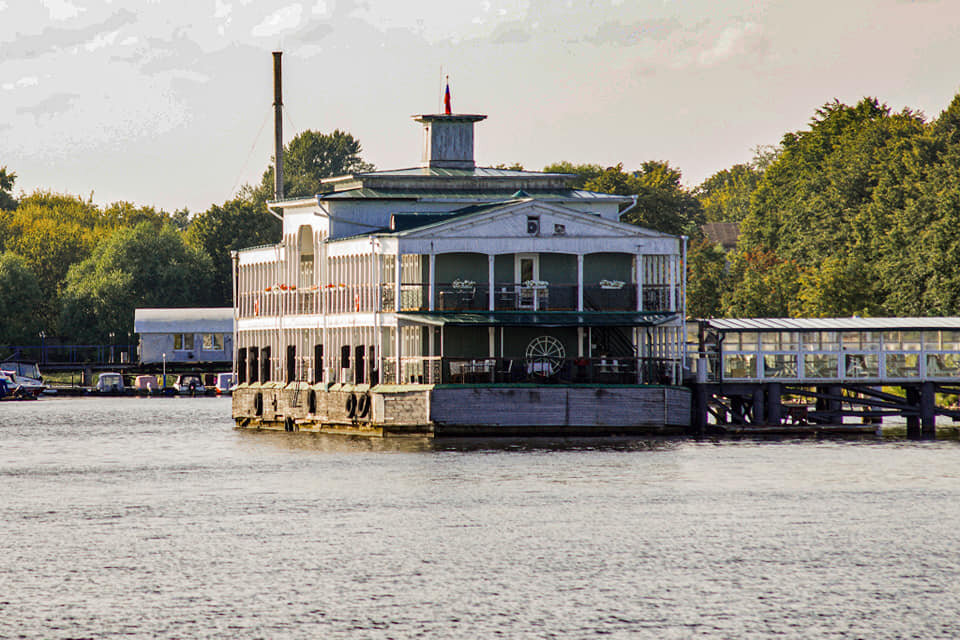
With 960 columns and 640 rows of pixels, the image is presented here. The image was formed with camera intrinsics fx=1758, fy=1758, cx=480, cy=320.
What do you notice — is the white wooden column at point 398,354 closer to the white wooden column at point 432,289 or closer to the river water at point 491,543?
the white wooden column at point 432,289

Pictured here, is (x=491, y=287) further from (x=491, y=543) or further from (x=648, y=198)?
(x=648, y=198)

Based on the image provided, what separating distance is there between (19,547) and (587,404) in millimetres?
31816

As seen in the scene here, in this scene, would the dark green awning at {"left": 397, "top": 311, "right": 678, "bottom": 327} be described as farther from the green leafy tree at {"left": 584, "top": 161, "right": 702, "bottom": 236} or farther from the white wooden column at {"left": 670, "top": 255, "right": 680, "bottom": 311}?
the green leafy tree at {"left": 584, "top": 161, "right": 702, "bottom": 236}

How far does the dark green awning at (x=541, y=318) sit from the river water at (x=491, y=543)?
5.42 m

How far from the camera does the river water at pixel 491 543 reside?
32.5 metres

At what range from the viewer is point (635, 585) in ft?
118

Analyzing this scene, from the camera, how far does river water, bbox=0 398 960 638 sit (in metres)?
32.5

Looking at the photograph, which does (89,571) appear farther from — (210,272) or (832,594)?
(210,272)

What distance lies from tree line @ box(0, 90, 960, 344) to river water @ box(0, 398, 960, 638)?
3208 cm

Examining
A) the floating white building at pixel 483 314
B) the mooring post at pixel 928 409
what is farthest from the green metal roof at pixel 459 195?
the mooring post at pixel 928 409

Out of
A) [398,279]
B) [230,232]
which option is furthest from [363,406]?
[230,232]

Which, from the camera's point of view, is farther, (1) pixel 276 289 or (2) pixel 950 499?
(1) pixel 276 289

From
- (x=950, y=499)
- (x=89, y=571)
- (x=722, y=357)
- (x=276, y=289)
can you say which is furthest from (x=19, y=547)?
(x=276, y=289)

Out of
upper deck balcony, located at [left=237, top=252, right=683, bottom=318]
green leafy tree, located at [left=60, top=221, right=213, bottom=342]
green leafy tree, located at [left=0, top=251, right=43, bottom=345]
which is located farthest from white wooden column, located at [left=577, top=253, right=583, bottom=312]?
green leafy tree, located at [left=0, top=251, right=43, bottom=345]
